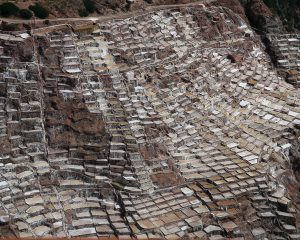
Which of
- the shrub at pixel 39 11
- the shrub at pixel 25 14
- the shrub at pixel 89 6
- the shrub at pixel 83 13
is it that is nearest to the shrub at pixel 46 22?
the shrub at pixel 39 11

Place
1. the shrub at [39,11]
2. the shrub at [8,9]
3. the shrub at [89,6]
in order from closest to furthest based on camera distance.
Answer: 1. the shrub at [8,9]
2. the shrub at [39,11]
3. the shrub at [89,6]

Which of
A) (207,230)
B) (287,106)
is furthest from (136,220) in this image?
(287,106)

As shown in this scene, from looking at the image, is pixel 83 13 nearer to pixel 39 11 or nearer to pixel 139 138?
pixel 39 11

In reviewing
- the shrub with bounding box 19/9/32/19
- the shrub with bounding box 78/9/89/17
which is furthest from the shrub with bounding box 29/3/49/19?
the shrub with bounding box 78/9/89/17

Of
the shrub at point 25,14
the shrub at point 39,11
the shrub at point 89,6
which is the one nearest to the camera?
the shrub at point 25,14

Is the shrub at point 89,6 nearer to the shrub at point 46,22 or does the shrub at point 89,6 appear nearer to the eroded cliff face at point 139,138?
the eroded cliff face at point 139,138

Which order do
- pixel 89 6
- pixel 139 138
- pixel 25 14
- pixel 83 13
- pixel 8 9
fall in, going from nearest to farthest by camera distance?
1. pixel 139 138
2. pixel 8 9
3. pixel 25 14
4. pixel 83 13
5. pixel 89 6

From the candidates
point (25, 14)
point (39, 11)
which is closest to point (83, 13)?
point (39, 11)
